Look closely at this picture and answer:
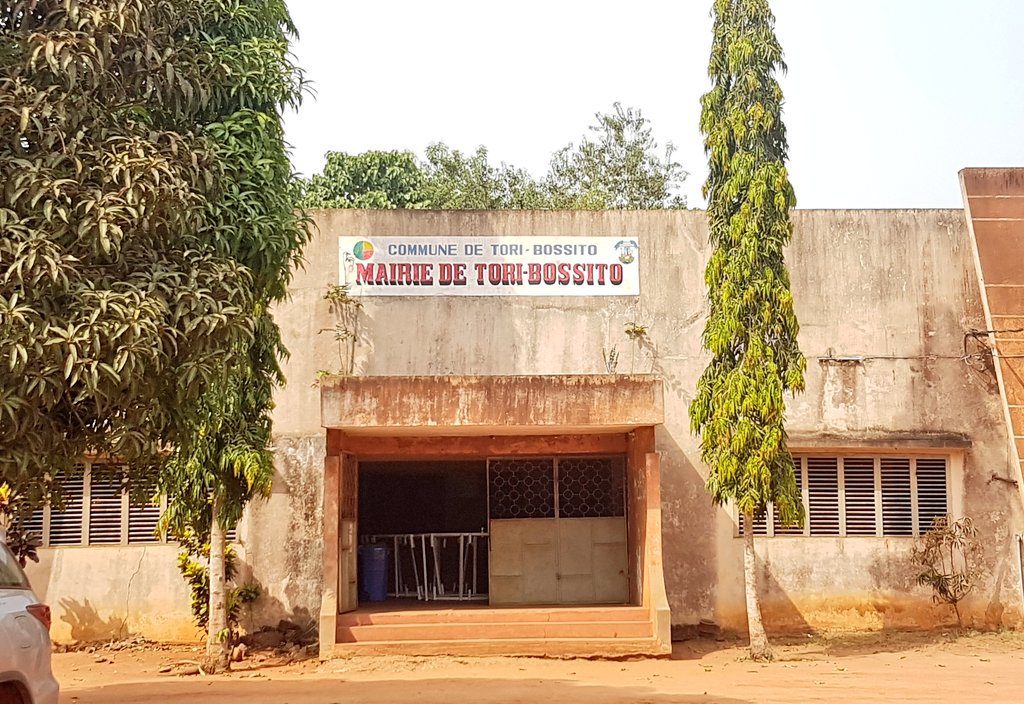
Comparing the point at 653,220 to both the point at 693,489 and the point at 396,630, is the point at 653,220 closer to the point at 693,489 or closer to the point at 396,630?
the point at 693,489

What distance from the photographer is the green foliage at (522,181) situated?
1053 inches

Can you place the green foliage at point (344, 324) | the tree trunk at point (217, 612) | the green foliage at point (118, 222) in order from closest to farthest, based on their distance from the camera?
the green foliage at point (118, 222)
the tree trunk at point (217, 612)
the green foliage at point (344, 324)

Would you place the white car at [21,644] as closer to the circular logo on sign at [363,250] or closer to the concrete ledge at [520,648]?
the concrete ledge at [520,648]

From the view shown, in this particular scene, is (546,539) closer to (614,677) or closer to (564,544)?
→ (564,544)

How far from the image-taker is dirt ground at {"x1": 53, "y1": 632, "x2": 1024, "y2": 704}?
32.4 ft

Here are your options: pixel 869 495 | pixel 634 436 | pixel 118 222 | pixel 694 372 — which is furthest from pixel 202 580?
pixel 869 495

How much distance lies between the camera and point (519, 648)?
12.3 m

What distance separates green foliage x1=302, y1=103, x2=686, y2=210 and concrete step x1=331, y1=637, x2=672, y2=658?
1565cm

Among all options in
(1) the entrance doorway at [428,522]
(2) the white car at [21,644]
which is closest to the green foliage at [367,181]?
(1) the entrance doorway at [428,522]

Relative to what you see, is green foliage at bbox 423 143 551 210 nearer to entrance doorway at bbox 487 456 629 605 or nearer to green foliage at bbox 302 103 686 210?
green foliage at bbox 302 103 686 210

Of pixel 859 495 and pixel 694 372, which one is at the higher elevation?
pixel 694 372

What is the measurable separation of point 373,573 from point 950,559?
23.5 ft

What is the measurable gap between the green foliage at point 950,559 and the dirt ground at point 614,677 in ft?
1.70

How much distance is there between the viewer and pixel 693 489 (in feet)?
45.6
